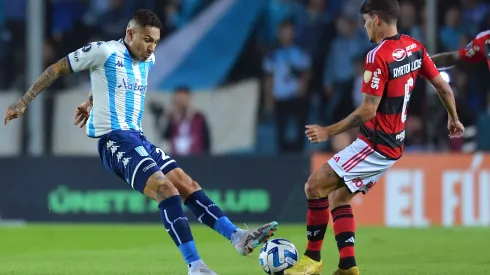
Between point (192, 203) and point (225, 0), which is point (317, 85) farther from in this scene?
point (192, 203)

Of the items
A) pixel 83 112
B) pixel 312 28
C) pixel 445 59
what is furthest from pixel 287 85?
pixel 83 112

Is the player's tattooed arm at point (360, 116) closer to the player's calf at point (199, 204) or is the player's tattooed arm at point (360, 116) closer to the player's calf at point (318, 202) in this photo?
the player's calf at point (318, 202)

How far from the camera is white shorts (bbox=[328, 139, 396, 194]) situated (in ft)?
25.3

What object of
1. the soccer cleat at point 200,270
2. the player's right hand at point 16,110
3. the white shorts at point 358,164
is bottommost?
the soccer cleat at point 200,270

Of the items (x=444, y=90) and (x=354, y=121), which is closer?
(x=354, y=121)

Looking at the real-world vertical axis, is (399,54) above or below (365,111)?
above

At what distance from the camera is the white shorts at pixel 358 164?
7719mm

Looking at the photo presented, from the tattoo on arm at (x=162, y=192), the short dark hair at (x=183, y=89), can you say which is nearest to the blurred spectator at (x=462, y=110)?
the short dark hair at (x=183, y=89)

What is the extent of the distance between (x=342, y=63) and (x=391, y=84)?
8.00 m

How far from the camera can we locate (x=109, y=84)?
7.93 meters

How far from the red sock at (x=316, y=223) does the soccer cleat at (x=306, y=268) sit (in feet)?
0.16

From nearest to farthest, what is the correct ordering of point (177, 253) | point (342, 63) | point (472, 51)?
1. point (472, 51)
2. point (177, 253)
3. point (342, 63)

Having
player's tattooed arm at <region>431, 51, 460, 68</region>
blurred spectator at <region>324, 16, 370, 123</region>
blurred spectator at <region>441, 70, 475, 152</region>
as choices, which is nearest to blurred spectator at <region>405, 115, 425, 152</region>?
blurred spectator at <region>441, 70, 475, 152</region>

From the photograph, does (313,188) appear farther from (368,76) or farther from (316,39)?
(316,39)
